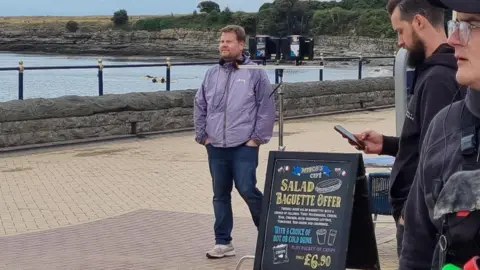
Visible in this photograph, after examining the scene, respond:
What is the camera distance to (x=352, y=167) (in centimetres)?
573

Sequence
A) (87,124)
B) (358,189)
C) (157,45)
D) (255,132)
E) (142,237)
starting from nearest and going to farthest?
(358,189) < (255,132) < (142,237) < (87,124) < (157,45)

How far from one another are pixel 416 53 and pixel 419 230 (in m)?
1.60

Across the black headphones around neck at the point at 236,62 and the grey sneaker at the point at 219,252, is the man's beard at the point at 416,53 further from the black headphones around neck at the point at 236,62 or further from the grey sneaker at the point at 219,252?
the grey sneaker at the point at 219,252

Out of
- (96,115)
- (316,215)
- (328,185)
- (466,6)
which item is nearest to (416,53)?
(466,6)

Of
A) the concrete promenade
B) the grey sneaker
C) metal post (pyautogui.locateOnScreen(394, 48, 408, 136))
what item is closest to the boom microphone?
metal post (pyautogui.locateOnScreen(394, 48, 408, 136))

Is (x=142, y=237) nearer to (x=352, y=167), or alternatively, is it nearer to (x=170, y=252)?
(x=170, y=252)

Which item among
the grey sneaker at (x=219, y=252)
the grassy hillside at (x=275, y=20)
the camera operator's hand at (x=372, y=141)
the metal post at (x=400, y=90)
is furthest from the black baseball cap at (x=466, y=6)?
the grassy hillside at (x=275, y=20)

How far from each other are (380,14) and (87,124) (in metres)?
50.6

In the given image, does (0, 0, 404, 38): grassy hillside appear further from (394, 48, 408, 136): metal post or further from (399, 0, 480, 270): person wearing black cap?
(399, 0, 480, 270): person wearing black cap

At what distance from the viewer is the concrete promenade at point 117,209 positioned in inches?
297

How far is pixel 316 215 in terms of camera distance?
5.89m

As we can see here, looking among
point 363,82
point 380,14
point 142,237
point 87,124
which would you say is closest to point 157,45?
point 380,14

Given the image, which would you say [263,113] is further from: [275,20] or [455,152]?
[275,20]

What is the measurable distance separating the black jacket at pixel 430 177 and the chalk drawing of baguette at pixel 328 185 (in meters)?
3.19
